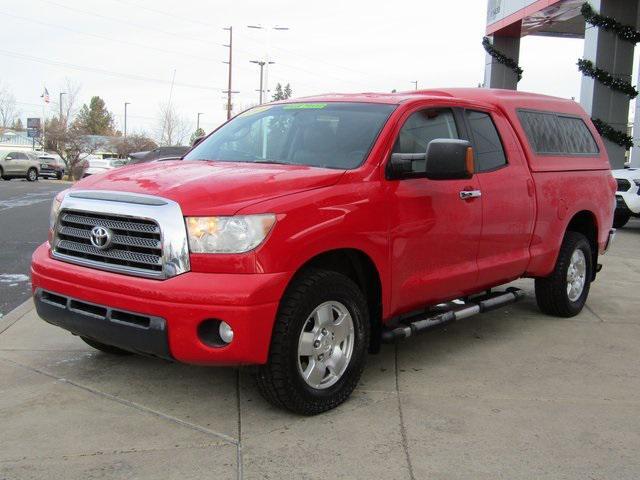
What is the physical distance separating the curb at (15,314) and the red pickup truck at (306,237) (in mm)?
1388

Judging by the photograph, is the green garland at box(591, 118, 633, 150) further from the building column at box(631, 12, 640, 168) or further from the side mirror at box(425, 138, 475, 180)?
the side mirror at box(425, 138, 475, 180)

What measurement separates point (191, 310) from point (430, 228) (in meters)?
1.79

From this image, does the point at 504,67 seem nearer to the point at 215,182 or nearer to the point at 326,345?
the point at 326,345

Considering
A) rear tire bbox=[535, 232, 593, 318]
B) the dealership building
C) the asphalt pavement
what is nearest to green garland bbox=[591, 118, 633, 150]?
the dealership building

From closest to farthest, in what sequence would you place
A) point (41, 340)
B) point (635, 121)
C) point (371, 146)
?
point (371, 146) < point (41, 340) < point (635, 121)

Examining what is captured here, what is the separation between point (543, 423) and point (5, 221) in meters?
12.2

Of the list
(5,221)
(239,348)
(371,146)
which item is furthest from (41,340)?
(5,221)

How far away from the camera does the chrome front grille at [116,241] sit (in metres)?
3.58

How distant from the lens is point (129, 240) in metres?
3.68

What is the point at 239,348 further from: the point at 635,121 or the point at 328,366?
the point at 635,121

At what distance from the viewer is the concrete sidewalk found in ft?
10.8

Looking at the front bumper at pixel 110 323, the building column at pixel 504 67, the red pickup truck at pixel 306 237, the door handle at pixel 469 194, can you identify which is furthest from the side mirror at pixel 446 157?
the building column at pixel 504 67

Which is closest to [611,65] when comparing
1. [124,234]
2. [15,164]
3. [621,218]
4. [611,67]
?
[611,67]

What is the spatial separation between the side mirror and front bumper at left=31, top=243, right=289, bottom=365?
129cm
